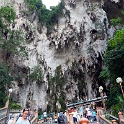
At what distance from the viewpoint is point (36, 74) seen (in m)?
24.2

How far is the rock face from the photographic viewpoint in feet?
83.3

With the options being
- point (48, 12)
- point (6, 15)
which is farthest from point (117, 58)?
point (48, 12)

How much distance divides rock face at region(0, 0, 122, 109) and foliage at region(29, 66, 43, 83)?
774 millimetres

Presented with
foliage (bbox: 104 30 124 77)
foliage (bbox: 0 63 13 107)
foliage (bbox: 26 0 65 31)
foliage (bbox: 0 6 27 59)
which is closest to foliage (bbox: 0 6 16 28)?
foliage (bbox: 0 6 27 59)

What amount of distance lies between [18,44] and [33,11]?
340 inches

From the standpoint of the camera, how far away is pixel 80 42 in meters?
28.1

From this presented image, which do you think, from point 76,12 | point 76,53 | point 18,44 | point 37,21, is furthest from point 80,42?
→ point 18,44

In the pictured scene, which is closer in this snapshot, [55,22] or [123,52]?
[123,52]

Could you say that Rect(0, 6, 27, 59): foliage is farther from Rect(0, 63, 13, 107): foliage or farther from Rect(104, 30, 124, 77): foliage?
Rect(104, 30, 124, 77): foliage

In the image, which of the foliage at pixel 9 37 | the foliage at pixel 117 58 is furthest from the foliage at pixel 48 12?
the foliage at pixel 117 58

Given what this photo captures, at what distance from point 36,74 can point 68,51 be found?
6801 millimetres

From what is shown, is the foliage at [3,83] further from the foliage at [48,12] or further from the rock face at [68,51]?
the foliage at [48,12]

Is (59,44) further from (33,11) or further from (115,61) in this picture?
(115,61)

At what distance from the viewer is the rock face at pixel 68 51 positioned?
25375 millimetres
